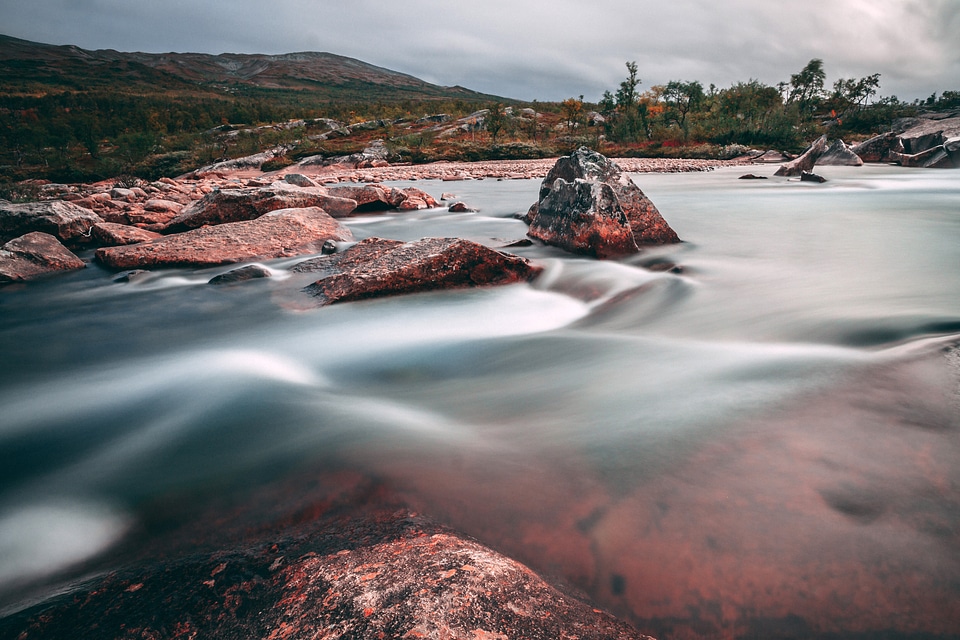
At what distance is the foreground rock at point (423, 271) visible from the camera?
5.10 metres

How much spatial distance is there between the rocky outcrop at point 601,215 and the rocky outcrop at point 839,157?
2704cm

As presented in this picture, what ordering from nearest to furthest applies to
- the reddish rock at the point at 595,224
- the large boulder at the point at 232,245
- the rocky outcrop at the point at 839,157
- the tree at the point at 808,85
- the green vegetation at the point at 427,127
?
the reddish rock at the point at 595,224 → the large boulder at the point at 232,245 → the rocky outcrop at the point at 839,157 → the green vegetation at the point at 427,127 → the tree at the point at 808,85

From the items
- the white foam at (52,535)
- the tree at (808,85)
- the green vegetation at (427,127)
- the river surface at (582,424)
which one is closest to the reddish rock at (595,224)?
the river surface at (582,424)

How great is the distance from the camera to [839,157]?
26.9 m

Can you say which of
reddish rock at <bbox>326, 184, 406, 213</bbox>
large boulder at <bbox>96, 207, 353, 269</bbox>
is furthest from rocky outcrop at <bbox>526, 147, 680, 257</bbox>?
reddish rock at <bbox>326, 184, 406, 213</bbox>

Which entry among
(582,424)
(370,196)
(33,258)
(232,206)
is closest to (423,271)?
(582,424)

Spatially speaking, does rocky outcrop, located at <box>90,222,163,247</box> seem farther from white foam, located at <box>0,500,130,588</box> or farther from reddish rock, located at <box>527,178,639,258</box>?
white foam, located at <box>0,500,130,588</box>

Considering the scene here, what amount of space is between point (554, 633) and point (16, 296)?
747 cm

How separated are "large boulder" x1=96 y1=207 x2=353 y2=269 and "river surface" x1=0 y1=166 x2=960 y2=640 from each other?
1.06 m

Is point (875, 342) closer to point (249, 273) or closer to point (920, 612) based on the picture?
point (920, 612)

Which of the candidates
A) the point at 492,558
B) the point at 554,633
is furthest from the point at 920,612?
the point at 492,558

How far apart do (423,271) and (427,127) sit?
75613mm

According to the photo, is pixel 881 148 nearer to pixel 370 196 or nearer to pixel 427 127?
pixel 370 196

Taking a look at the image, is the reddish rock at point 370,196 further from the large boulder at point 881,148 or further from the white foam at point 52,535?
the large boulder at point 881,148
